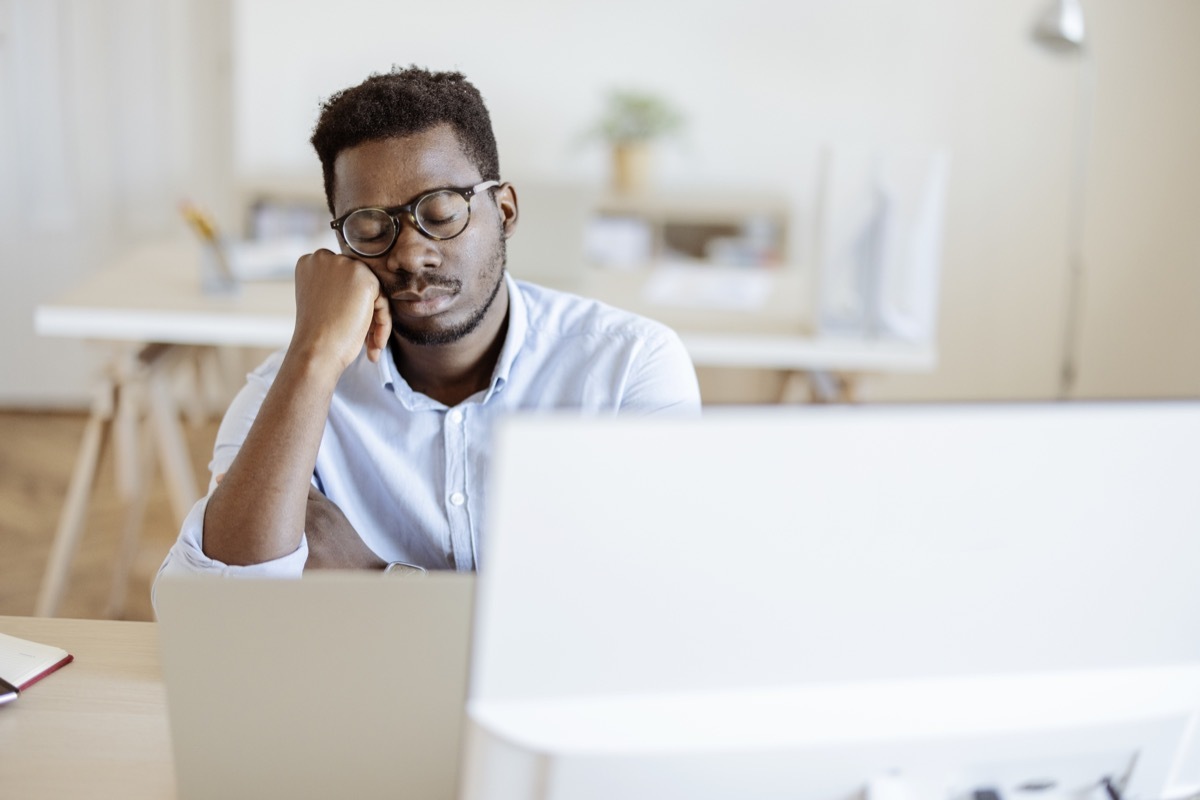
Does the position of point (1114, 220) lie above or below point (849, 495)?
above

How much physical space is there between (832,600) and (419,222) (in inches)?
33.1

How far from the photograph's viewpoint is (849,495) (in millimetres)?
606

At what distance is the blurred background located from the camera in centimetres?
368

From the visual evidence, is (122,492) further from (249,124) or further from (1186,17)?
(1186,17)

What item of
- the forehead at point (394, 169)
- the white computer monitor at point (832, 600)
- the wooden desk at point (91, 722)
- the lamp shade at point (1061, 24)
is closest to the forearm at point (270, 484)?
the wooden desk at point (91, 722)

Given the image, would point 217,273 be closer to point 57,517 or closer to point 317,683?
point 57,517

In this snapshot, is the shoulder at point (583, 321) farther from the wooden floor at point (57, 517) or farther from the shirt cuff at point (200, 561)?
the wooden floor at point (57, 517)

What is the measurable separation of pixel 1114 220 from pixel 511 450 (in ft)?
12.3

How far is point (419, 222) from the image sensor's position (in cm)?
134

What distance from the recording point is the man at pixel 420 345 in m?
1.33

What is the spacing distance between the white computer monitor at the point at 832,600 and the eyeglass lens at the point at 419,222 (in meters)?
0.81

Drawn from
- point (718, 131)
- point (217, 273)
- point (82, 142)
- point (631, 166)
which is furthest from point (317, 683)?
point (82, 142)

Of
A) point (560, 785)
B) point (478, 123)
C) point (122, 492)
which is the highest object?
point (478, 123)

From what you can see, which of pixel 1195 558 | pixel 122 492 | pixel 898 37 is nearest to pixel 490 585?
pixel 1195 558
